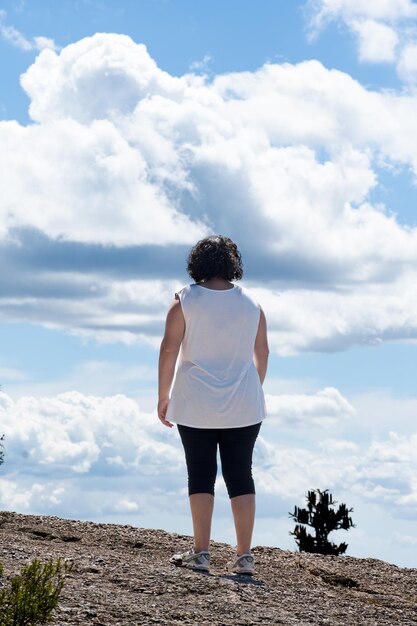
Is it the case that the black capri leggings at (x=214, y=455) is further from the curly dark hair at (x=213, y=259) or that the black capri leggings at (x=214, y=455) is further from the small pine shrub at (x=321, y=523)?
the small pine shrub at (x=321, y=523)

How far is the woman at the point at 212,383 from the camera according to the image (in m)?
8.40

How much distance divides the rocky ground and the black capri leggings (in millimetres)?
776

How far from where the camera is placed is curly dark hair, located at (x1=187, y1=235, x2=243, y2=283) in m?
8.55

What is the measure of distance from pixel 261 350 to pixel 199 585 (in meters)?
2.15

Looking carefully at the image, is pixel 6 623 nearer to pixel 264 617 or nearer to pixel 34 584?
pixel 34 584

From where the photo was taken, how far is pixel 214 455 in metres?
8.52

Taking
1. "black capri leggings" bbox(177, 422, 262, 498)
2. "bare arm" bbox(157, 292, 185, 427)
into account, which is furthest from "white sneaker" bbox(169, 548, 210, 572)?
"bare arm" bbox(157, 292, 185, 427)

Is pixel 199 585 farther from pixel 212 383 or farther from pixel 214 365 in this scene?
pixel 214 365

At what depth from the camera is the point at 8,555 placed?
8656mm

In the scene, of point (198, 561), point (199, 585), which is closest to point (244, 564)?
point (198, 561)

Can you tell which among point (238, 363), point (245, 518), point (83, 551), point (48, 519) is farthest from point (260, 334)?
point (48, 519)

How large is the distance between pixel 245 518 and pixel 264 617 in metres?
1.37

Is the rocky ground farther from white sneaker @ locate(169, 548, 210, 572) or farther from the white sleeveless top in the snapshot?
the white sleeveless top

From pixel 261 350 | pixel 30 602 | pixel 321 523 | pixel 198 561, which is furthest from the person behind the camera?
pixel 321 523
